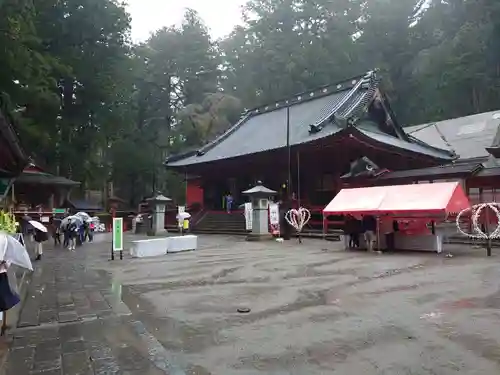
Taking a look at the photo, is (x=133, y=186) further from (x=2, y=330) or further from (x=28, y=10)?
(x=2, y=330)

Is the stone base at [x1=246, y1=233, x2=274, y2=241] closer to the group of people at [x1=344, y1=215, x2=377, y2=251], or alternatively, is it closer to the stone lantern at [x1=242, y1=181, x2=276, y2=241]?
the stone lantern at [x1=242, y1=181, x2=276, y2=241]

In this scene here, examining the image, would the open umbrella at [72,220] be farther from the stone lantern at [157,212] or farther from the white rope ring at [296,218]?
the white rope ring at [296,218]

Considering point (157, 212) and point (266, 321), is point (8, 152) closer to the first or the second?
point (266, 321)

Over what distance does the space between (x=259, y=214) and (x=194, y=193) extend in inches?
649

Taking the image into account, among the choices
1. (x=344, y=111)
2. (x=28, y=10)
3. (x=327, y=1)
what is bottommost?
(x=344, y=111)

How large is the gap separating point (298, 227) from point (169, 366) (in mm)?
14363

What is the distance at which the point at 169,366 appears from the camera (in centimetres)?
388

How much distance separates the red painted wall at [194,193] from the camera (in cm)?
3312

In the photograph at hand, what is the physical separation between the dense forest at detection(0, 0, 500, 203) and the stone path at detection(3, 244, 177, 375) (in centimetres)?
1808

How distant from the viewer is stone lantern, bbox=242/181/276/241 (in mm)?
18172

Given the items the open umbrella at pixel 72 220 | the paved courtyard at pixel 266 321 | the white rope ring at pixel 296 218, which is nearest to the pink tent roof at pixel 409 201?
the paved courtyard at pixel 266 321

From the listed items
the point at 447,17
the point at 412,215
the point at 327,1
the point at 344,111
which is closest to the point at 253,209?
the point at 412,215

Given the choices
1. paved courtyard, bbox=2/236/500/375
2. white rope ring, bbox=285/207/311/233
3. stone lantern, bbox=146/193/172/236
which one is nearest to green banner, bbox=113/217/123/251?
paved courtyard, bbox=2/236/500/375

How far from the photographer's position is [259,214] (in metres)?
18.2
